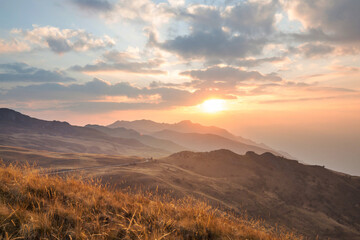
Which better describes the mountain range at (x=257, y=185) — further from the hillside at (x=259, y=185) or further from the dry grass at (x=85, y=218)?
the dry grass at (x=85, y=218)

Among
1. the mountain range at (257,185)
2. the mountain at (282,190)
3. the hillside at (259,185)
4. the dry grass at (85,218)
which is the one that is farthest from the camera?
the mountain at (282,190)

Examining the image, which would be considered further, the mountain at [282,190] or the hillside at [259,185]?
the mountain at [282,190]

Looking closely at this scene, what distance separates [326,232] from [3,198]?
1909 inches

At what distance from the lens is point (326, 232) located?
120ft

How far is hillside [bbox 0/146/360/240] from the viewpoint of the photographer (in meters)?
38.1

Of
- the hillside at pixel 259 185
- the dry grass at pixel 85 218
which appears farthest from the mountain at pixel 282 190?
the dry grass at pixel 85 218

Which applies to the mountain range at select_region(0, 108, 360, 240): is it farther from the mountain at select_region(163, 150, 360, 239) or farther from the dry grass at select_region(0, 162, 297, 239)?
the dry grass at select_region(0, 162, 297, 239)

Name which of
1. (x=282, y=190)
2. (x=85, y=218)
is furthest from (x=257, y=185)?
(x=85, y=218)

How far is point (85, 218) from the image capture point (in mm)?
4551

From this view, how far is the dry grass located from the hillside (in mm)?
24359

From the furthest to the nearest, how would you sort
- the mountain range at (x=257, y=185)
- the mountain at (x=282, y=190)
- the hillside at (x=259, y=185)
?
the mountain at (x=282, y=190) < the hillside at (x=259, y=185) < the mountain range at (x=257, y=185)

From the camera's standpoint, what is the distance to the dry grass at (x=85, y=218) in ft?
12.4

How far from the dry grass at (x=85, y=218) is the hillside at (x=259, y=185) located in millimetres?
24359

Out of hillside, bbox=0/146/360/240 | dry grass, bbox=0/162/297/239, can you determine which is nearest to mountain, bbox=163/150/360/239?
→ hillside, bbox=0/146/360/240
